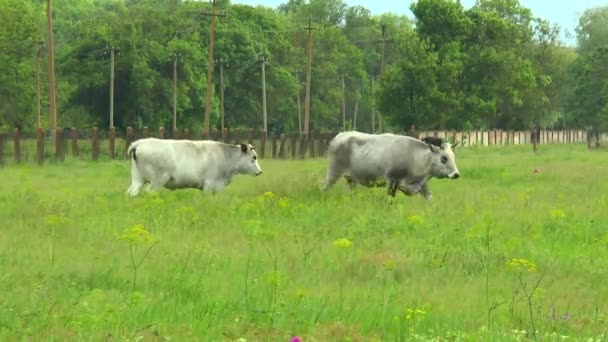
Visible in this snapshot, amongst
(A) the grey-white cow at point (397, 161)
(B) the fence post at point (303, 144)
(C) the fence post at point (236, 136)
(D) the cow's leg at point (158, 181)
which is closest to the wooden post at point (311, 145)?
(B) the fence post at point (303, 144)

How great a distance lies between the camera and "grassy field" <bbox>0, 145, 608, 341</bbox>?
621cm

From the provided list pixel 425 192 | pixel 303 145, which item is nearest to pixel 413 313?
pixel 425 192

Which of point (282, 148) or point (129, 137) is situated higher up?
point (129, 137)

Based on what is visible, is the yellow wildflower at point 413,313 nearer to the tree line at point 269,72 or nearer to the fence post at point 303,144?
the fence post at point 303,144

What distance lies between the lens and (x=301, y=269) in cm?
883

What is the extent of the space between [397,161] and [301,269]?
9.88 metres

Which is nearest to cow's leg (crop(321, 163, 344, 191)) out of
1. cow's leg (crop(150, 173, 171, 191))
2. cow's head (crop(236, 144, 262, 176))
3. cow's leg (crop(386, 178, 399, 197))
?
cow's leg (crop(386, 178, 399, 197))

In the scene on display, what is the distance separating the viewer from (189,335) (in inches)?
229

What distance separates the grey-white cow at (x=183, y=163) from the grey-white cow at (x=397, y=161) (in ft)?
6.58

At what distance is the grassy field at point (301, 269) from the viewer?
20.4 ft

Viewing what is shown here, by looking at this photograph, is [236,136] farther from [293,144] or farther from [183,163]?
[183,163]

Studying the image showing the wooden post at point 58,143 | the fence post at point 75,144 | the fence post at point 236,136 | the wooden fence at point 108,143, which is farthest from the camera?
the fence post at point 236,136

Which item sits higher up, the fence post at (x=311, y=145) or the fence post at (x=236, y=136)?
the fence post at (x=236, y=136)

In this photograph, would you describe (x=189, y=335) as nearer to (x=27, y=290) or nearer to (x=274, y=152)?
(x=27, y=290)
